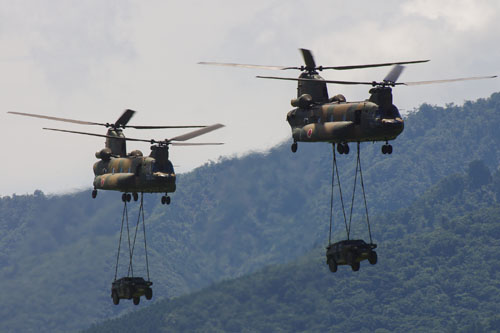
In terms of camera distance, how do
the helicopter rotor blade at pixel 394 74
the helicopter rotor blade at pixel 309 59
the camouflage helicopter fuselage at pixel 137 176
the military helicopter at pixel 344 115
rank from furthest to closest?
1. the helicopter rotor blade at pixel 309 59
2. the camouflage helicopter fuselage at pixel 137 176
3. the helicopter rotor blade at pixel 394 74
4. the military helicopter at pixel 344 115

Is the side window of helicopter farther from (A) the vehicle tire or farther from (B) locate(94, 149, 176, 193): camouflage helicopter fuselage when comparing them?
(A) the vehicle tire

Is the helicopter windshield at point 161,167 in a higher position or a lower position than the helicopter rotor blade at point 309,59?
lower

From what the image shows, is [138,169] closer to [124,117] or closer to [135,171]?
[135,171]

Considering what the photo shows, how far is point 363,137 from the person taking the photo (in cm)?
7119

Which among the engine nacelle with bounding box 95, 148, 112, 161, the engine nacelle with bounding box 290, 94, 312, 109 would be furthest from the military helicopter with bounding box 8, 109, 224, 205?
the engine nacelle with bounding box 290, 94, 312, 109

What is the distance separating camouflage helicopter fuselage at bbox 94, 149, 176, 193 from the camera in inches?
3142

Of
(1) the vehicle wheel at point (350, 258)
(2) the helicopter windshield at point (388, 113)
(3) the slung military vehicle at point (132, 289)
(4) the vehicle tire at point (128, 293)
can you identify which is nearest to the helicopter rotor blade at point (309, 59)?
(2) the helicopter windshield at point (388, 113)

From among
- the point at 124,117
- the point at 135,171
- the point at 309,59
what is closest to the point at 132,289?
the point at 135,171

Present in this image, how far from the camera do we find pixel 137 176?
80.8m

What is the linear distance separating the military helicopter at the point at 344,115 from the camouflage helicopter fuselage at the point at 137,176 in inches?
353

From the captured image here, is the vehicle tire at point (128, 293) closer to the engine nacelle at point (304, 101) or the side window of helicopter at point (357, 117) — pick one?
the engine nacelle at point (304, 101)

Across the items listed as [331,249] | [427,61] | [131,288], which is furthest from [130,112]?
[427,61]

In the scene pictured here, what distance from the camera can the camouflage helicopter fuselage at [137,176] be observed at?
79812mm

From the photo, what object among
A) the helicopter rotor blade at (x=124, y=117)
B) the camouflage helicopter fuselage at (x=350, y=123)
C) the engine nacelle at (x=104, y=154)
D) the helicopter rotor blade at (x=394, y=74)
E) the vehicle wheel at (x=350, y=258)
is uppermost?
the helicopter rotor blade at (x=124, y=117)
